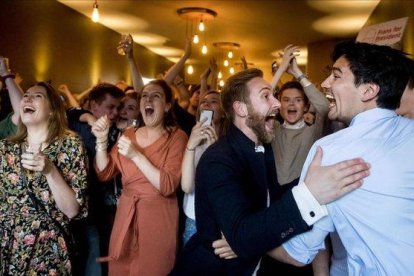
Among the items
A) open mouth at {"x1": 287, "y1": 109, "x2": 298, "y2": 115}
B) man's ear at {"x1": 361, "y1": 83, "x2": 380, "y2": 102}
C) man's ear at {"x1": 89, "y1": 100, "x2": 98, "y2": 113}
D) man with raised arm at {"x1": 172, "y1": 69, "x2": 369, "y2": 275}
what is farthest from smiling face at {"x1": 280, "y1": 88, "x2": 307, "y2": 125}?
man's ear at {"x1": 361, "y1": 83, "x2": 380, "y2": 102}

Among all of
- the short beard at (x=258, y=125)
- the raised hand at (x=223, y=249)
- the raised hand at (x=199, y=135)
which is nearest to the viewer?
the raised hand at (x=223, y=249)

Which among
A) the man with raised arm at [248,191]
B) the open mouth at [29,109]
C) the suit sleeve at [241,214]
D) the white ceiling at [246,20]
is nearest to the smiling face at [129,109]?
the open mouth at [29,109]

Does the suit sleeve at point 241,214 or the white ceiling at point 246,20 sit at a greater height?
the white ceiling at point 246,20

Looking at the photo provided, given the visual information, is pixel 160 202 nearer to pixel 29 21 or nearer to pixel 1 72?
pixel 1 72

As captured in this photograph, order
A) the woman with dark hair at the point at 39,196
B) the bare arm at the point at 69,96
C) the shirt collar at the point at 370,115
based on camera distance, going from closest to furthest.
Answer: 1. the shirt collar at the point at 370,115
2. the woman with dark hair at the point at 39,196
3. the bare arm at the point at 69,96

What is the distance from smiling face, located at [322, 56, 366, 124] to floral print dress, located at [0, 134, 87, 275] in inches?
52.5

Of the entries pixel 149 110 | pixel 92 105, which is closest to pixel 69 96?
pixel 92 105

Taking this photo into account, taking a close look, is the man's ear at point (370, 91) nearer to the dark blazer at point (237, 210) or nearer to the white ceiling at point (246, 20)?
the dark blazer at point (237, 210)

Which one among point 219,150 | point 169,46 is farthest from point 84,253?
point 169,46

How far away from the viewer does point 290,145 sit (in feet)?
8.41

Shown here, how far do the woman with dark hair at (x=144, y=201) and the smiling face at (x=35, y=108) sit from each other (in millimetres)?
267

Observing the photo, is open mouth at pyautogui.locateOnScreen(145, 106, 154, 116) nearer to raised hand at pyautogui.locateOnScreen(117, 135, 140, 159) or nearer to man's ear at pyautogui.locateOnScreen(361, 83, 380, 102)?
raised hand at pyautogui.locateOnScreen(117, 135, 140, 159)

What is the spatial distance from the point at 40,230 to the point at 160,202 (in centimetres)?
60

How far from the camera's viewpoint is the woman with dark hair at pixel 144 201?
79.4 inches
